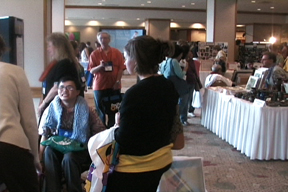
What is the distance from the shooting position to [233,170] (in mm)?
3764

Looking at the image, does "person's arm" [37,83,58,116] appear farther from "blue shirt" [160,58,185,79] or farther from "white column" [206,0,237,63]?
"white column" [206,0,237,63]

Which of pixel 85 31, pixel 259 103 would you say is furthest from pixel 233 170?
pixel 85 31

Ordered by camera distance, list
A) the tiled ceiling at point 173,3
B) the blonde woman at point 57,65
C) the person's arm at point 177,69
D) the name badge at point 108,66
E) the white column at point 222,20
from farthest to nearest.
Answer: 1. the tiled ceiling at point 173,3
2. the white column at point 222,20
3. the person's arm at point 177,69
4. the name badge at point 108,66
5. the blonde woman at point 57,65

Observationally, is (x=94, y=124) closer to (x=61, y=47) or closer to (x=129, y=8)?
(x=61, y=47)

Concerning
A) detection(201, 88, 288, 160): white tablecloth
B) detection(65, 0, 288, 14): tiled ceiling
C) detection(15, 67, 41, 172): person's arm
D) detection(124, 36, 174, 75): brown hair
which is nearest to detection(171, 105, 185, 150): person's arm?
detection(124, 36, 174, 75): brown hair

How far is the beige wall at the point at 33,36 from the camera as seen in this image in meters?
4.04

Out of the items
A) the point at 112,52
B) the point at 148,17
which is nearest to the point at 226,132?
the point at 112,52

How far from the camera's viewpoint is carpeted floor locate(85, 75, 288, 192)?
10.9 feet

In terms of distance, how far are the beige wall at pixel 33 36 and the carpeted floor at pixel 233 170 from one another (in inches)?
75.4

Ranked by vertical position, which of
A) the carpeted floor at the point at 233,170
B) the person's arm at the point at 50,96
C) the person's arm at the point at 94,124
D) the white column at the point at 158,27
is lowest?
the carpeted floor at the point at 233,170

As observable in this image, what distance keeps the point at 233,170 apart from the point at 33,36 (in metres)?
2.65

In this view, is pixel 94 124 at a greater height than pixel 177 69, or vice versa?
pixel 177 69

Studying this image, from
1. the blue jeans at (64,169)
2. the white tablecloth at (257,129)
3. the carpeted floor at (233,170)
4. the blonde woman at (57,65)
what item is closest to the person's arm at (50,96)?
the blonde woman at (57,65)

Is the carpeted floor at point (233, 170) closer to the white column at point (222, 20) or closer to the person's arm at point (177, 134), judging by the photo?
the person's arm at point (177, 134)
